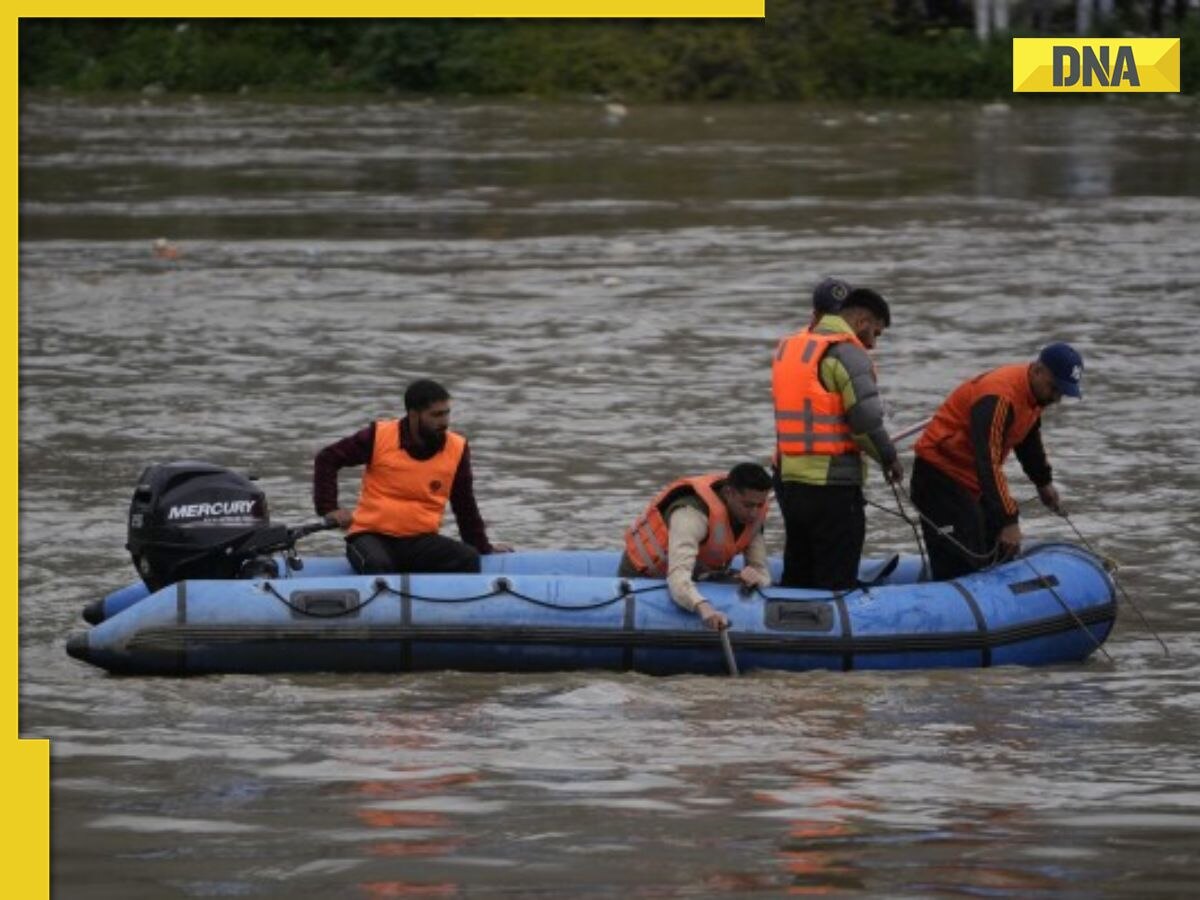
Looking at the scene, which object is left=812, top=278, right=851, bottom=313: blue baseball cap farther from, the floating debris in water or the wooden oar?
the floating debris in water

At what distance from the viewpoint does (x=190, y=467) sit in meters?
7.66

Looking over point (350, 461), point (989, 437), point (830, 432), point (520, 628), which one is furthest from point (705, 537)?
point (350, 461)

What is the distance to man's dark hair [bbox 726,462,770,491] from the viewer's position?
7254mm

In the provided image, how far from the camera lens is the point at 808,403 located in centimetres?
748

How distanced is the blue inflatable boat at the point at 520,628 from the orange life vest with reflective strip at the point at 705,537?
0.12 metres

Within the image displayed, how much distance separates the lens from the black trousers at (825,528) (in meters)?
7.60

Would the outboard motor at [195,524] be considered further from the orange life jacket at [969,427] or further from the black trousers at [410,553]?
the orange life jacket at [969,427]

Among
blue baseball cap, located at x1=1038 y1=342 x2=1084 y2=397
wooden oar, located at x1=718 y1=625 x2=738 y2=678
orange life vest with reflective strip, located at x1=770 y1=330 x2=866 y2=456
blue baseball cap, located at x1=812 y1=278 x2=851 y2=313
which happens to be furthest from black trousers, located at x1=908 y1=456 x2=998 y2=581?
wooden oar, located at x1=718 y1=625 x2=738 y2=678

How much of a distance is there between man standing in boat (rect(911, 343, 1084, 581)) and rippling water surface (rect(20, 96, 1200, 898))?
1.70ft

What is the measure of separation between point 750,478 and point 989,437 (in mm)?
828

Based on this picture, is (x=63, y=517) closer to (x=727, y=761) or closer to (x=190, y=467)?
(x=190, y=467)

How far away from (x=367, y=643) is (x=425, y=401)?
2.68 ft

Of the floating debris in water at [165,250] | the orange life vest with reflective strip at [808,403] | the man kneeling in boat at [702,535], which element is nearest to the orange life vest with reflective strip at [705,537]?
the man kneeling in boat at [702,535]

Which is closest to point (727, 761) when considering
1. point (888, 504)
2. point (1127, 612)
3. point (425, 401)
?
point (425, 401)
